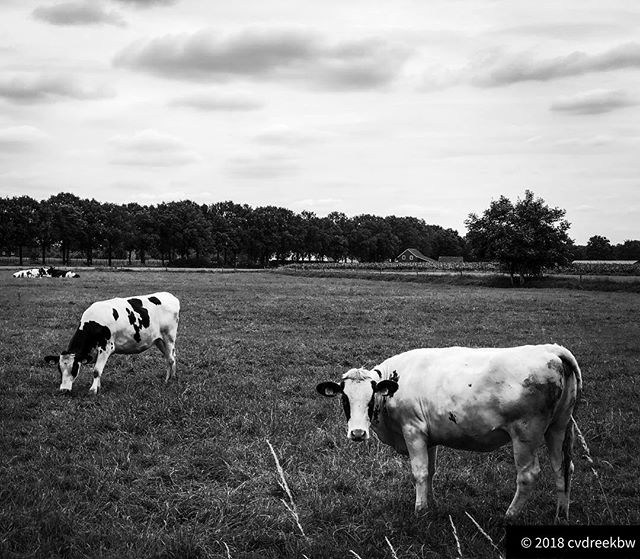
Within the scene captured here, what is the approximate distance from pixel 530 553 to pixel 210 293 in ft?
127

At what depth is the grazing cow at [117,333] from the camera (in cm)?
1325

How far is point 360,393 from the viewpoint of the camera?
24.6 feet

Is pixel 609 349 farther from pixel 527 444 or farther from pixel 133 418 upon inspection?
pixel 133 418

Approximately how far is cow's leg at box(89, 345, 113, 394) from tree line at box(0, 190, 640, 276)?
5257 centimetres

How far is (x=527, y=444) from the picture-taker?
6.90m

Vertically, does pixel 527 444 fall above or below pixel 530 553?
above

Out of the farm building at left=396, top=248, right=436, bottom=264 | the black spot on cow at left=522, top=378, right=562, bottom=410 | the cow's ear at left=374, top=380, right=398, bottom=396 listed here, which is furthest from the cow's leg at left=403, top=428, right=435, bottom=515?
the farm building at left=396, top=248, right=436, bottom=264

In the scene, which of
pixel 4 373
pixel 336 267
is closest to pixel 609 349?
pixel 4 373

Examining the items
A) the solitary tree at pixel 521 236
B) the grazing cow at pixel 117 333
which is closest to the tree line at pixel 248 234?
the solitary tree at pixel 521 236

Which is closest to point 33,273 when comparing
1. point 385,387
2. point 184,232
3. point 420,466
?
point 385,387

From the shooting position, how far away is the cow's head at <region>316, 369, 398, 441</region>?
7.34 m

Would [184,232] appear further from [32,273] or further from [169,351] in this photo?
[169,351]

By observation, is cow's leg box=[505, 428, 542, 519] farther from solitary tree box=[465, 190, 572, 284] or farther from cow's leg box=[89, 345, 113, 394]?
solitary tree box=[465, 190, 572, 284]

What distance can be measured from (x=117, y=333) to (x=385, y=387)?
30.1 feet
